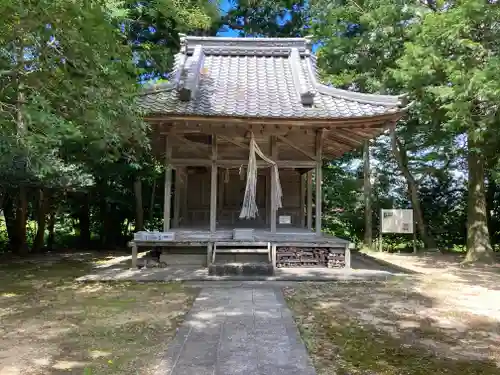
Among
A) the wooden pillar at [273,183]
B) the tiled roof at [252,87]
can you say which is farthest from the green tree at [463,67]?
the wooden pillar at [273,183]

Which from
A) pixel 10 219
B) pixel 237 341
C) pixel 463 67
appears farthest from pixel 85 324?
pixel 10 219

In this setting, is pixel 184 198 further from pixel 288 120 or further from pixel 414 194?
pixel 414 194

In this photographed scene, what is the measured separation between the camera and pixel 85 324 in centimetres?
486

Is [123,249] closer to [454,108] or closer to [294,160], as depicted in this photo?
[294,160]

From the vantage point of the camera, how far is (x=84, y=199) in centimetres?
1468

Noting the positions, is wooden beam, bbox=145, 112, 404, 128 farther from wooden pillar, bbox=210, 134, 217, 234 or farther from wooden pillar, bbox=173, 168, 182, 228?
wooden pillar, bbox=173, 168, 182, 228

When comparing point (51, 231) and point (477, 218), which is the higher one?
point (477, 218)

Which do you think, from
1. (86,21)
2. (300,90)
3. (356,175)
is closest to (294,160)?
(300,90)

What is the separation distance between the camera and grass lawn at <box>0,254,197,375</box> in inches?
143

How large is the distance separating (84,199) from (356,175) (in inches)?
444

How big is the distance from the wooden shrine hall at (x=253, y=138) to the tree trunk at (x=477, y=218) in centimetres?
381

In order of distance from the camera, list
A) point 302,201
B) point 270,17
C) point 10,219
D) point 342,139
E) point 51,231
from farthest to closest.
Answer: point 270,17
point 51,231
point 10,219
point 302,201
point 342,139

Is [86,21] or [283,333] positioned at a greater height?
[86,21]

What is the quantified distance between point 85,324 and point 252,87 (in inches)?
274
